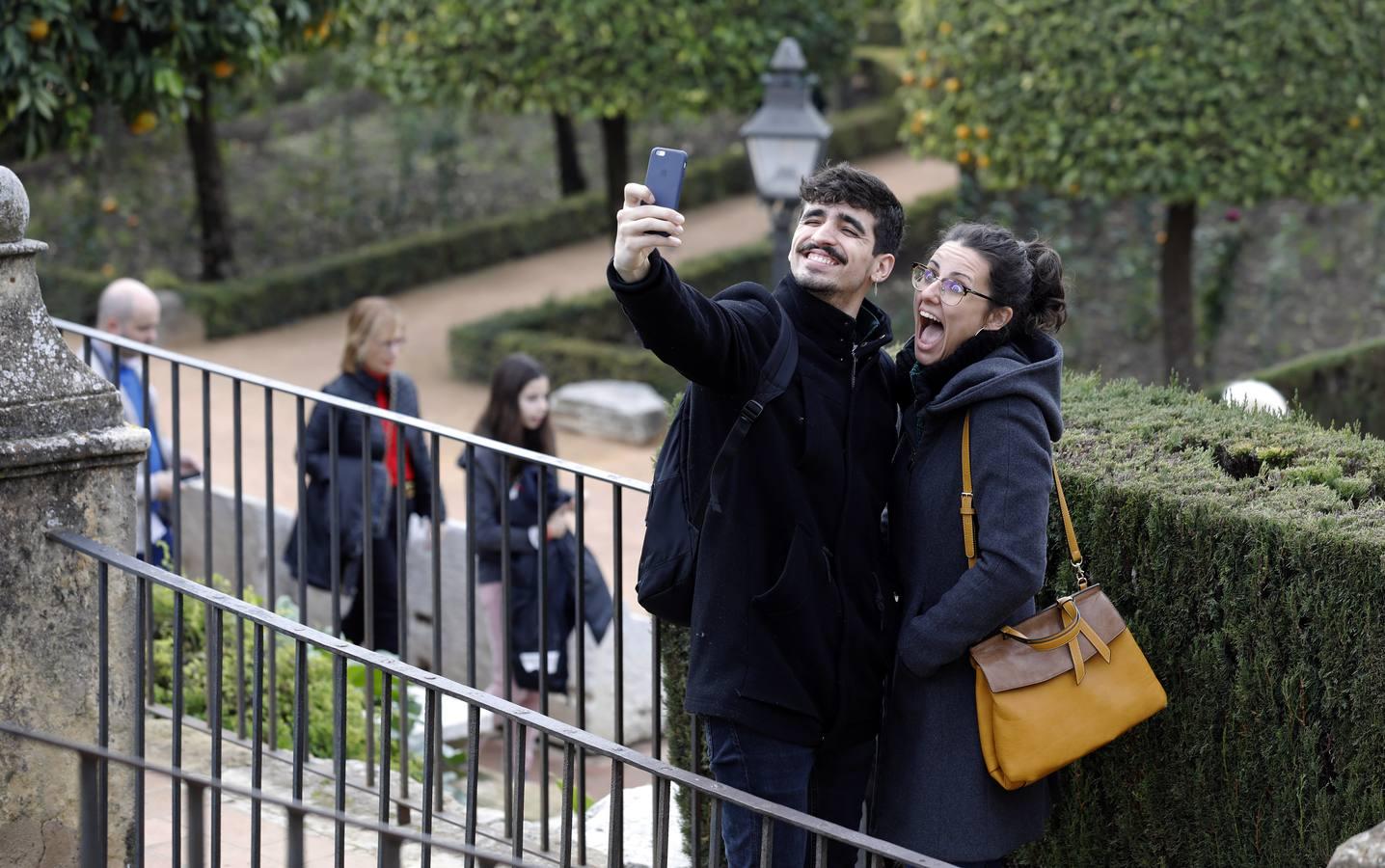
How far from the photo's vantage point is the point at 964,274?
10.4 feet

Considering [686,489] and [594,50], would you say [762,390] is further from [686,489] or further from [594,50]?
[594,50]

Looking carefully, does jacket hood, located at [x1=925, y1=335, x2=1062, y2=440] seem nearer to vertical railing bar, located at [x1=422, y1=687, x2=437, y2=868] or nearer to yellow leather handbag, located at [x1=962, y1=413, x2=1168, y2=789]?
yellow leather handbag, located at [x1=962, y1=413, x2=1168, y2=789]

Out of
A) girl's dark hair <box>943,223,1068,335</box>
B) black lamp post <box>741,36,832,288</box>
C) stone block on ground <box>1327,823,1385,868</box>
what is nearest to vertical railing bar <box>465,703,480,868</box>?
girl's dark hair <box>943,223,1068,335</box>

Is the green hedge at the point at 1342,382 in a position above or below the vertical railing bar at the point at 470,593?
below

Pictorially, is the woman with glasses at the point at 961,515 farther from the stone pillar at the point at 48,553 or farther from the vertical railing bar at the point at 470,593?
the stone pillar at the point at 48,553

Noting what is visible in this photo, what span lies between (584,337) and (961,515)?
11.4 m

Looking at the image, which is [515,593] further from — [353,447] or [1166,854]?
[1166,854]

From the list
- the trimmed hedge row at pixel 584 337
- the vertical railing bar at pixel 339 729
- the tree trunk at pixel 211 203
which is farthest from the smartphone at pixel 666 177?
the tree trunk at pixel 211 203

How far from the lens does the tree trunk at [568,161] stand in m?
17.5

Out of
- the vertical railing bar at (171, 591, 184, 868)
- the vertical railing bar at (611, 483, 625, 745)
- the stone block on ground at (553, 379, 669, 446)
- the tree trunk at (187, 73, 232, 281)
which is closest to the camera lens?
the vertical railing bar at (171, 591, 184, 868)

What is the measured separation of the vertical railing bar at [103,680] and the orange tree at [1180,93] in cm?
807

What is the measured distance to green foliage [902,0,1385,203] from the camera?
393 inches

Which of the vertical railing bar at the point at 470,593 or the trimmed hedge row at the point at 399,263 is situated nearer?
the vertical railing bar at the point at 470,593

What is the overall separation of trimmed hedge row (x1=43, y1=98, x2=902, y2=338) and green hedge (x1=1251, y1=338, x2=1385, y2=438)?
25.1 feet
